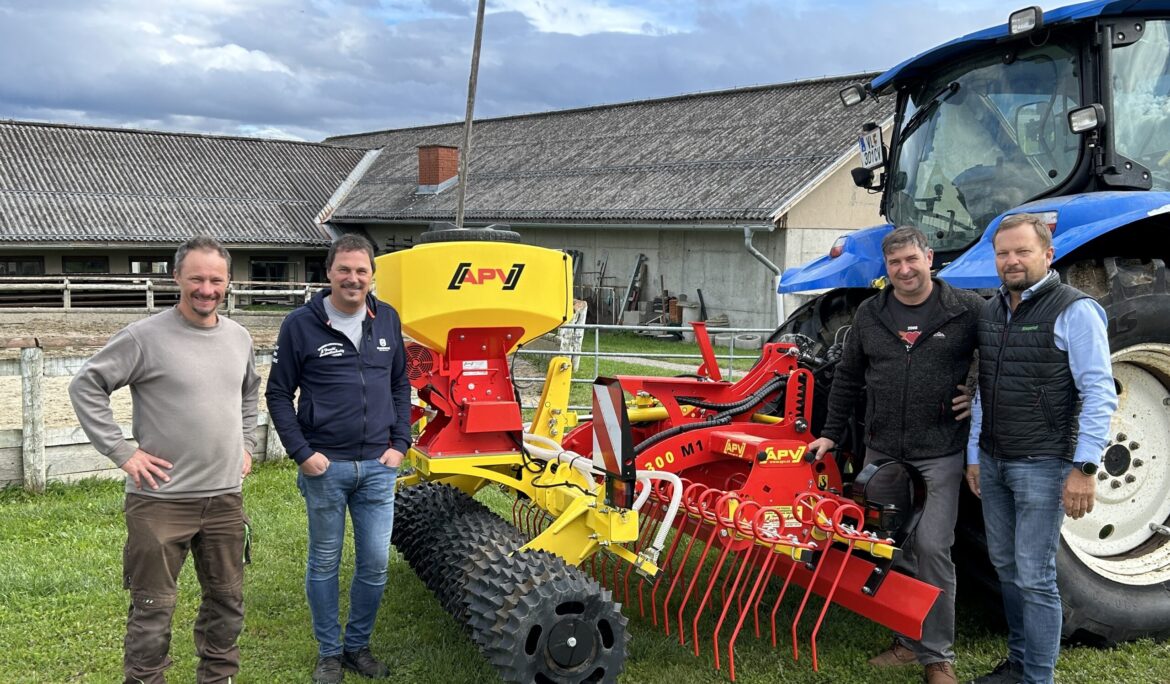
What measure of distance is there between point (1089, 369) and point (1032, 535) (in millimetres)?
655

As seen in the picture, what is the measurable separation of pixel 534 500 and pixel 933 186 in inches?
108

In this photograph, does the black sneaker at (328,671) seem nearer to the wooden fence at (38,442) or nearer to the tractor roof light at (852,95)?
the wooden fence at (38,442)

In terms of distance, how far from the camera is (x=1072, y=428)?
11.6 feet

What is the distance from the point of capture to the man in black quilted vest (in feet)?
11.3

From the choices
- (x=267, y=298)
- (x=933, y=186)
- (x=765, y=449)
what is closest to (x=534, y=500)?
(x=765, y=449)

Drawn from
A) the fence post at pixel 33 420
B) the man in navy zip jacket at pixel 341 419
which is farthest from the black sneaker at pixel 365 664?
the fence post at pixel 33 420

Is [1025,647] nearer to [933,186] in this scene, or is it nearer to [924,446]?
[924,446]

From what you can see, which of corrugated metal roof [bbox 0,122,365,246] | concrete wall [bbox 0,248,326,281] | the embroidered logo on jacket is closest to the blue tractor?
the embroidered logo on jacket

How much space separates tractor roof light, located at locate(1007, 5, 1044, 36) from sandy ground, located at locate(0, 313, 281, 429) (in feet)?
17.9

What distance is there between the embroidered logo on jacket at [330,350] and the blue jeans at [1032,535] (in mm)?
2472

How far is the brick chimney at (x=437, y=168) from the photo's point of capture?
92.0 feet

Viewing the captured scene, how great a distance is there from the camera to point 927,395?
3895 millimetres

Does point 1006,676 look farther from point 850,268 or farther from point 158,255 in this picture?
point 158,255

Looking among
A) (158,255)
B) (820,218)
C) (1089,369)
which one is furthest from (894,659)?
(158,255)
